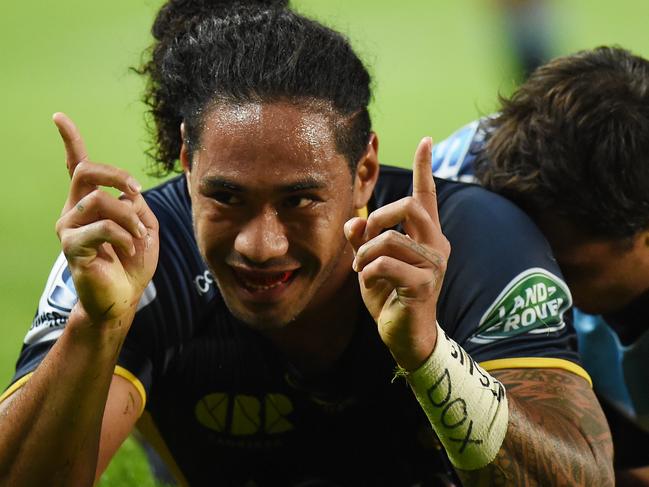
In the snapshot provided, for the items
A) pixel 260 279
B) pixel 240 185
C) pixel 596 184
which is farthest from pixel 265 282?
pixel 596 184

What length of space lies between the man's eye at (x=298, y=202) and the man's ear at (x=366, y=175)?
0.24m

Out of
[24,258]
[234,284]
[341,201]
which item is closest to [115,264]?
[234,284]

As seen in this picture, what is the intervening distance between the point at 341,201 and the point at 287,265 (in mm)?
232

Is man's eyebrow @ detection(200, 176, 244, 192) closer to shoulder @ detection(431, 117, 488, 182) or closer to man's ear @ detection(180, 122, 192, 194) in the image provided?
man's ear @ detection(180, 122, 192, 194)

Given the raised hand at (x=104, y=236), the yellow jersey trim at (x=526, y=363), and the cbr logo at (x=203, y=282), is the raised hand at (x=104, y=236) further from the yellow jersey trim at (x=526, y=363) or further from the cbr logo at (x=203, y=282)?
the yellow jersey trim at (x=526, y=363)

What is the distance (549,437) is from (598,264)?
3.18 ft

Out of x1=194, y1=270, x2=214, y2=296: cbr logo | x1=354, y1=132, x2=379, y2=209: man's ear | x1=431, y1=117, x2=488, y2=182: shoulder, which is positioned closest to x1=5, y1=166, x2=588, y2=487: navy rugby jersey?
x1=194, y1=270, x2=214, y2=296: cbr logo

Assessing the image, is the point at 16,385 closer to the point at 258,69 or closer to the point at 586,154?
the point at 258,69

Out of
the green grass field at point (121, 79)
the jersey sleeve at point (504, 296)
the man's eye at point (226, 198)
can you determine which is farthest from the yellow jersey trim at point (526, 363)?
the green grass field at point (121, 79)

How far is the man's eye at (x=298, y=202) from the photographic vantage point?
3.63 metres

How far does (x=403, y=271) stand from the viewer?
3.12 meters

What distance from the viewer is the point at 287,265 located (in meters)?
3.64

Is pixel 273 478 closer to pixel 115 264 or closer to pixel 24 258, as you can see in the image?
pixel 115 264

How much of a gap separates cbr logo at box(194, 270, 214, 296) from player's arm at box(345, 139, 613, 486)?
839mm
